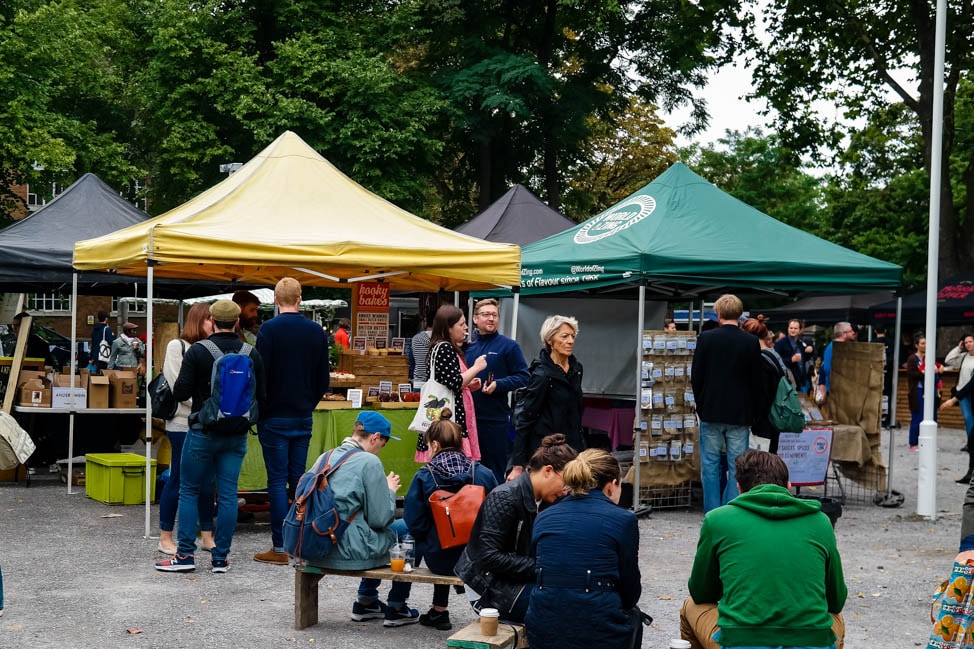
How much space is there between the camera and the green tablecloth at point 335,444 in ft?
32.4

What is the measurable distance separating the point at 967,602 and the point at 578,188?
31.3 m

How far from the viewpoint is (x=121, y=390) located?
40.5 ft

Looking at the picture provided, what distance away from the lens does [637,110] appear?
37.4 meters

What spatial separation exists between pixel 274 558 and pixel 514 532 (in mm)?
3598

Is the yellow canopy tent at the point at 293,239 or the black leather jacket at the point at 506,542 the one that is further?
the yellow canopy tent at the point at 293,239

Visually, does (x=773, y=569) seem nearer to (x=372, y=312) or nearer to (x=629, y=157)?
(x=372, y=312)

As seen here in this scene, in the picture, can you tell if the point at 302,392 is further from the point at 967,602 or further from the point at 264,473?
the point at 967,602

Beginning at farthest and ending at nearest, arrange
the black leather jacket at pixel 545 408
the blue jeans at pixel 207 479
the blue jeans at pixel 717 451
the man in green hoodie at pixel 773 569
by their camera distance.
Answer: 1. the blue jeans at pixel 717 451
2. the black leather jacket at pixel 545 408
3. the blue jeans at pixel 207 479
4. the man in green hoodie at pixel 773 569

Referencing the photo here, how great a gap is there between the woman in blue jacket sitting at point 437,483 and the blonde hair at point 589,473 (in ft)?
5.03

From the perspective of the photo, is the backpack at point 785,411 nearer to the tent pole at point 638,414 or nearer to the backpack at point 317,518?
the tent pole at point 638,414

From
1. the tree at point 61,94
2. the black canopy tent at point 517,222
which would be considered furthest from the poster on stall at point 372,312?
the tree at point 61,94

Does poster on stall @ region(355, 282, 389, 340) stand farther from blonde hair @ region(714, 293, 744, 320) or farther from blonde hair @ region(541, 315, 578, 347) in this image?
blonde hair @ region(714, 293, 744, 320)

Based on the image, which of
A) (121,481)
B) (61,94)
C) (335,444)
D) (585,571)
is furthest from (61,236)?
(61,94)

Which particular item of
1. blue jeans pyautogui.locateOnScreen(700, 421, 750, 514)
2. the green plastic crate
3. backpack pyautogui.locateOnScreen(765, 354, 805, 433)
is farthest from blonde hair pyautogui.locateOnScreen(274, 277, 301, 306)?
backpack pyautogui.locateOnScreen(765, 354, 805, 433)
